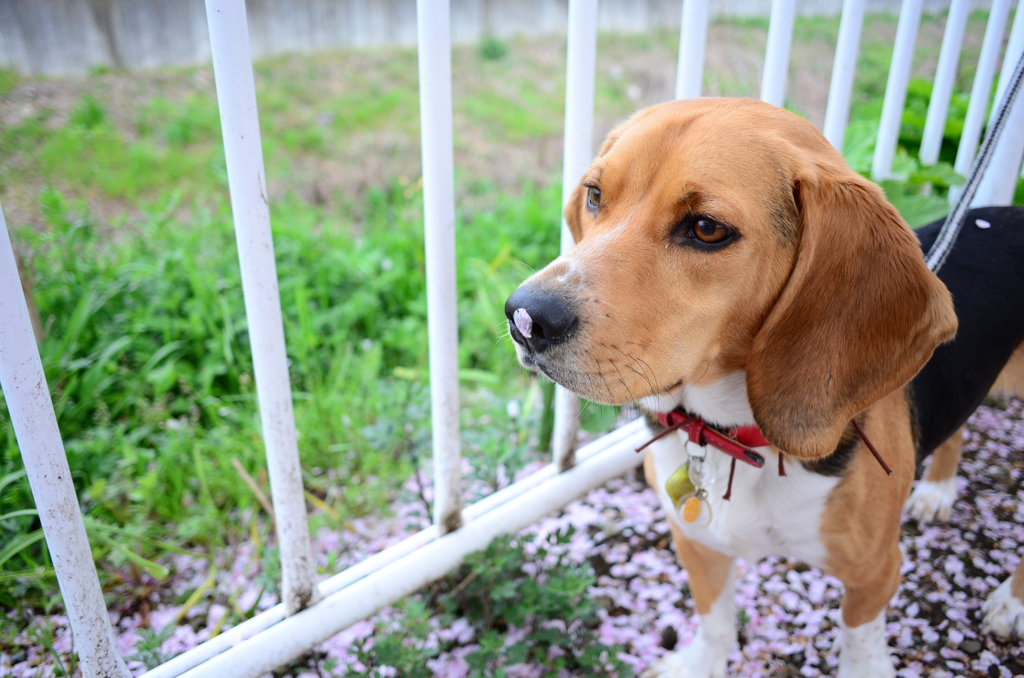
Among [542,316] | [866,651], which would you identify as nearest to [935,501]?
[866,651]

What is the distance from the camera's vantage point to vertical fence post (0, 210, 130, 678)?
50.4 inches

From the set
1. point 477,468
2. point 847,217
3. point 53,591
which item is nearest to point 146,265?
point 53,591

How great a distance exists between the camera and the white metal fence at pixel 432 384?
1388mm

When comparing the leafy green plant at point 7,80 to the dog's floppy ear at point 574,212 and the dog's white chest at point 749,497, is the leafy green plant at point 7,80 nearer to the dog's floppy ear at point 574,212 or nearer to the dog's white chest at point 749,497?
the dog's floppy ear at point 574,212

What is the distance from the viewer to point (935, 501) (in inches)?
103

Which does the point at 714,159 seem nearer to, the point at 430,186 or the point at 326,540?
the point at 430,186

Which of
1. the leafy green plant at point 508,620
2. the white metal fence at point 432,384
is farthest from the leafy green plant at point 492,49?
the leafy green plant at point 508,620

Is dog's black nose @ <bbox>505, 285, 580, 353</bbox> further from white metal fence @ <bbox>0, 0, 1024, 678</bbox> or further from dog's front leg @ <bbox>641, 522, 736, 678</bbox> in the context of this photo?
dog's front leg @ <bbox>641, 522, 736, 678</bbox>

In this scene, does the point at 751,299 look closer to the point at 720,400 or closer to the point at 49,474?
the point at 720,400

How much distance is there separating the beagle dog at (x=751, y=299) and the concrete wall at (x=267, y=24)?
5.13m

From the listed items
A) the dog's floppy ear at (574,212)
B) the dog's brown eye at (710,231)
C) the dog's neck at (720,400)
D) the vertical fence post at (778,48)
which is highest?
the vertical fence post at (778,48)

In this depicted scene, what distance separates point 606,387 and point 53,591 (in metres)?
1.95

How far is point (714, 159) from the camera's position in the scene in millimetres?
Result: 1413

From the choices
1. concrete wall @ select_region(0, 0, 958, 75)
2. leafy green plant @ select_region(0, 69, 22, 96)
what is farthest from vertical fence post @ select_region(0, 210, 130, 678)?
concrete wall @ select_region(0, 0, 958, 75)
